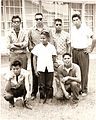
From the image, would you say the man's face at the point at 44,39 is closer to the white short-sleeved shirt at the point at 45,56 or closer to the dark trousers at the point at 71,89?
the white short-sleeved shirt at the point at 45,56

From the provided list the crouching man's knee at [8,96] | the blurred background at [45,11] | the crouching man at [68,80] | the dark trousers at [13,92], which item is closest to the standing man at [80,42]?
the crouching man at [68,80]

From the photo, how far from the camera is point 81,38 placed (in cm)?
681

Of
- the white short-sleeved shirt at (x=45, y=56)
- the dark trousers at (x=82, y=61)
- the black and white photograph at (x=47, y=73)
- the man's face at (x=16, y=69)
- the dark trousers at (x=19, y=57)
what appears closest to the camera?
the black and white photograph at (x=47, y=73)

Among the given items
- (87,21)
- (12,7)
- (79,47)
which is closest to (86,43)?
(79,47)

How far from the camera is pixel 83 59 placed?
697 cm

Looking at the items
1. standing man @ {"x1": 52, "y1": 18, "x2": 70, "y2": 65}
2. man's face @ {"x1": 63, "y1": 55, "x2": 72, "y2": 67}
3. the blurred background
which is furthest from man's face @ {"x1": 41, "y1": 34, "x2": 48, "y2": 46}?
the blurred background

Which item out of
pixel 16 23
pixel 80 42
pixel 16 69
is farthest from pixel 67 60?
pixel 16 23

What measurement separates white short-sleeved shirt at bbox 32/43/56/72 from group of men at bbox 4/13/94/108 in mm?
92

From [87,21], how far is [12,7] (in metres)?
4.55

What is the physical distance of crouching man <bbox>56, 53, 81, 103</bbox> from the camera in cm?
624

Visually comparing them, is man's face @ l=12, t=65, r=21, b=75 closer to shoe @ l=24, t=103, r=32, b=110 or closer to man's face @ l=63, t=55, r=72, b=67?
shoe @ l=24, t=103, r=32, b=110

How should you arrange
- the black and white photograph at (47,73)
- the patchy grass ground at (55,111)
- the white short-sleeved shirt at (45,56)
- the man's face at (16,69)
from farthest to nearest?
the white short-sleeved shirt at (45,56)
the man's face at (16,69)
the black and white photograph at (47,73)
the patchy grass ground at (55,111)

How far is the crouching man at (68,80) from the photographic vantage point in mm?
6238

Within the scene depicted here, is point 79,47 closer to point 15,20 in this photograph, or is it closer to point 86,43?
point 86,43
